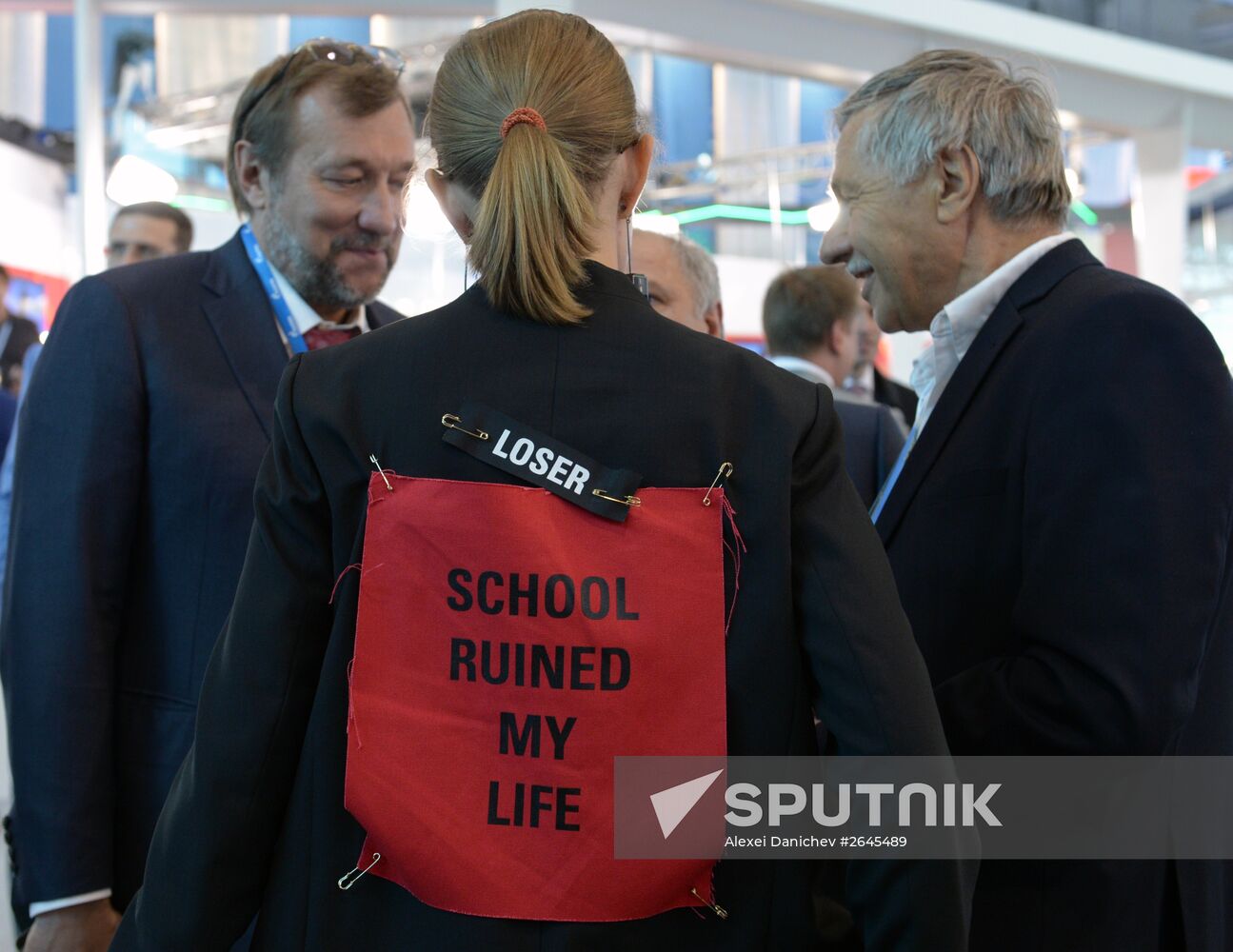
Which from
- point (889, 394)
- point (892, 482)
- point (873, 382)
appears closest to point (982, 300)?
point (892, 482)

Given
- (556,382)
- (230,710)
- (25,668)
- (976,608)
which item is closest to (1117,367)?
(976,608)

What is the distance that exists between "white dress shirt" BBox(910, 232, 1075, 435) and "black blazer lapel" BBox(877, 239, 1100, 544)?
0.02m

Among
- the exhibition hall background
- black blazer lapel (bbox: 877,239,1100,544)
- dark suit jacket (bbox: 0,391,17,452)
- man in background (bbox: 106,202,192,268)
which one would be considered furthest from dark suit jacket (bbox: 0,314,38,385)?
black blazer lapel (bbox: 877,239,1100,544)

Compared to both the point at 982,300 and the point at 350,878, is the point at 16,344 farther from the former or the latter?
the point at 350,878

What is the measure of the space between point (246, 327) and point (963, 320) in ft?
3.49

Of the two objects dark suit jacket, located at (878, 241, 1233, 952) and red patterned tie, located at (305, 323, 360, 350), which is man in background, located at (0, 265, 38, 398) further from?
dark suit jacket, located at (878, 241, 1233, 952)

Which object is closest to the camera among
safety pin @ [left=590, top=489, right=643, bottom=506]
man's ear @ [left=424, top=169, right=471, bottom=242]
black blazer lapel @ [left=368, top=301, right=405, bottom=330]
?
safety pin @ [left=590, top=489, right=643, bottom=506]

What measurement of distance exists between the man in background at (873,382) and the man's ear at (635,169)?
8.81ft

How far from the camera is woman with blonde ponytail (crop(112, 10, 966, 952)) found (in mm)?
1107

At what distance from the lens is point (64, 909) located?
65.1 inches

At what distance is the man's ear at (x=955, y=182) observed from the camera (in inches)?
67.6

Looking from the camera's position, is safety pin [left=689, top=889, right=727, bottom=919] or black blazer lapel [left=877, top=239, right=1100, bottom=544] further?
black blazer lapel [left=877, top=239, right=1100, bottom=544]

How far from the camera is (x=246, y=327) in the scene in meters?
1.88

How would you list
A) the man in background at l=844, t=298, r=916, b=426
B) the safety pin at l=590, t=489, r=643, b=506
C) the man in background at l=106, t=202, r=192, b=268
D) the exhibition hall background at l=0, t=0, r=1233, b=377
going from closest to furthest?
1. the safety pin at l=590, t=489, r=643, b=506
2. the man in background at l=106, t=202, r=192, b=268
3. the man in background at l=844, t=298, r=916, b=426
4. the exhibition hall background at l=0, t=0, r=1233, b=377
